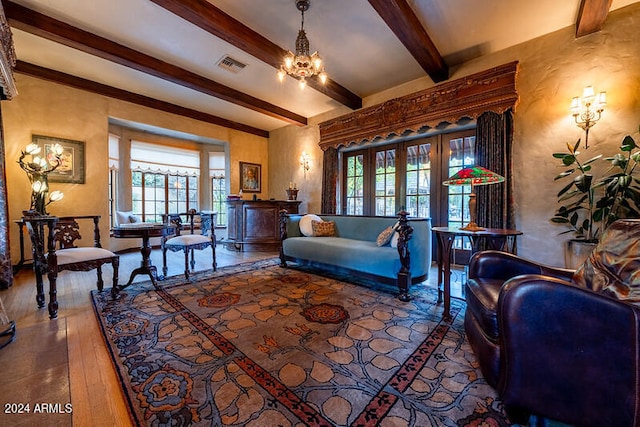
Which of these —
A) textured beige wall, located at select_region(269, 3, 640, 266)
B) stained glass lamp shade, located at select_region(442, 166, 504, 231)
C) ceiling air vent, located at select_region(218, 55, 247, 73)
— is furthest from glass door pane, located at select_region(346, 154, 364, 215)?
stained glass lamp shade, located at select_region(442, 166, 504, 231)

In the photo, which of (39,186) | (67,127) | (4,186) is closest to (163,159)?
(67,127)

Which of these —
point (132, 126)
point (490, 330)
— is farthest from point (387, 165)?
point (132, 126)

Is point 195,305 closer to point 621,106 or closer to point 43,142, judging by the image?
point 43,142

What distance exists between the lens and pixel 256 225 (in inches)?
214

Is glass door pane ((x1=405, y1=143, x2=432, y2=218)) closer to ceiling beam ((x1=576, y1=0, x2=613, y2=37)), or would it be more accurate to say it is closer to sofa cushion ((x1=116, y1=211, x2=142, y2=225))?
ceiling beam ((x1=576, y1=0, x2=613, y2=37))

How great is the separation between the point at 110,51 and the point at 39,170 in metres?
2.01

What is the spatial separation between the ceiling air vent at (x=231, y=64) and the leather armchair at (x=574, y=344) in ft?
14.1

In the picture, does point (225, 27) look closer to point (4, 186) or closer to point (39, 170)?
point (4, 186)

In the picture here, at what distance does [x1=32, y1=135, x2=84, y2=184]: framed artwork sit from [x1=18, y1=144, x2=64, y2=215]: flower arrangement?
0.14m

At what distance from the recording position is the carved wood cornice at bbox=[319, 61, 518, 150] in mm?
3258

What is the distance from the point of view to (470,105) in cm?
350

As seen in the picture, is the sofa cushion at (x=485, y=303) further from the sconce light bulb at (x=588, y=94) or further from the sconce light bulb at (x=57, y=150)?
the sconce light bulb at (x=57, y=150)

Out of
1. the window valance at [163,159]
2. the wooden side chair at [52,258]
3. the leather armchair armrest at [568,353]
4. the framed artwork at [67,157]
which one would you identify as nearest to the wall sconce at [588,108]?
the leather armchair armrest at [568,353]

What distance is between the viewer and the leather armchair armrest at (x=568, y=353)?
0.89m
